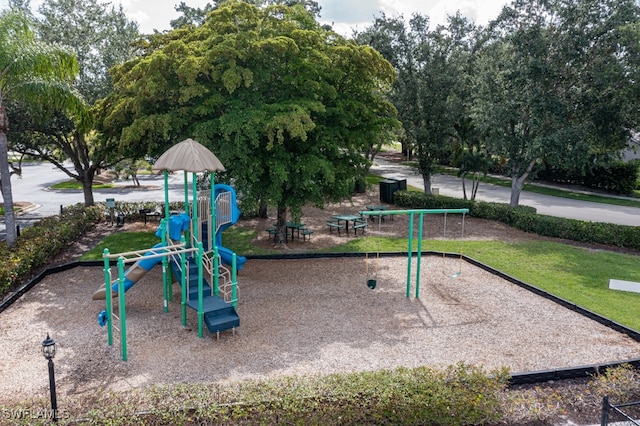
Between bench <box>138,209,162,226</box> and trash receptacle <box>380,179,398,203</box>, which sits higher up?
trash receptacle <box>380,179,398,203</box>

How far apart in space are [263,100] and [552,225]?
39.2 ft

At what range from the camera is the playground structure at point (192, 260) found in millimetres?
9180

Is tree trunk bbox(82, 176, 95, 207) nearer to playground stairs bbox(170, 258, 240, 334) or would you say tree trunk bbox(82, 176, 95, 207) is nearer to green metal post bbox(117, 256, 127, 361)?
playground stairs bbox(170, 258, 240, 334)

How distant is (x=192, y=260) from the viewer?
10.8 metres

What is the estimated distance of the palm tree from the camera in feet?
42.7

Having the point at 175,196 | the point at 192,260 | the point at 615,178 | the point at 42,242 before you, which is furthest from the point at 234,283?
the point at 615,178

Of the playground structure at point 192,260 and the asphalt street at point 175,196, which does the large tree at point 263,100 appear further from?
the asphalt street at point 175,196

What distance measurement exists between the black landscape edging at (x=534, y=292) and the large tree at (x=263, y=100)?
83.4 inches

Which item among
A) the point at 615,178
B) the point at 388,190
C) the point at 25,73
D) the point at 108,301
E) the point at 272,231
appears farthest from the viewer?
the point at 615,178

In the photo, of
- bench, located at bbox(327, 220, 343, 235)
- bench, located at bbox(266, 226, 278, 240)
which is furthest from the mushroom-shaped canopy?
bench, located at bbox(327, 220, 343, 235)

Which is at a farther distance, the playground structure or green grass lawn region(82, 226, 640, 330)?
green grass lawn region(82, 226, 640, 330)

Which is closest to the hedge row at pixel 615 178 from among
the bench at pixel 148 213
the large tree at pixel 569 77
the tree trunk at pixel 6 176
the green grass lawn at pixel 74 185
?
the large tree at pixel 569 77

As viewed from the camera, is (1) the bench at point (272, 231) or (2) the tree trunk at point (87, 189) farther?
(2) the tree trunk at point (87, 189)

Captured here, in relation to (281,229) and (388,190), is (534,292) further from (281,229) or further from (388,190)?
(388,190)
